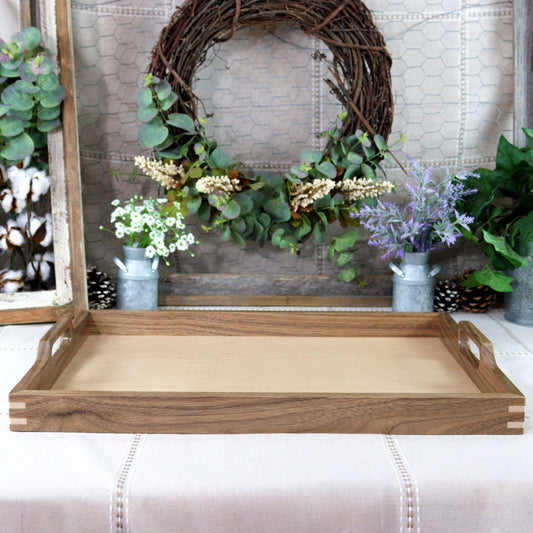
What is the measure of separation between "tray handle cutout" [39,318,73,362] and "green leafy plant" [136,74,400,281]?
0.35 meters

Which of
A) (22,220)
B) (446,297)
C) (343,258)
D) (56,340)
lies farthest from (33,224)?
(446,297)

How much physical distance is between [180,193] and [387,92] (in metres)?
0.46

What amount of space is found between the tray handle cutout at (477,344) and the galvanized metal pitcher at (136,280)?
2.07 ft

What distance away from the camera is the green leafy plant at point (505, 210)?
1.26 metres

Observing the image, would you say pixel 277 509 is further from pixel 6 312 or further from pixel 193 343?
pixel 6 312

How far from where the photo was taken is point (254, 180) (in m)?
1.32

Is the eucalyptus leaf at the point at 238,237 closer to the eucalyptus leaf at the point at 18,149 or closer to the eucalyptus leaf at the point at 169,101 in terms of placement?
the eucalyptus leaf at the point at 169,101

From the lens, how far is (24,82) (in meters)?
1.18

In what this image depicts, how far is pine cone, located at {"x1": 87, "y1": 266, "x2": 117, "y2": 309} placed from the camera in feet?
4.55

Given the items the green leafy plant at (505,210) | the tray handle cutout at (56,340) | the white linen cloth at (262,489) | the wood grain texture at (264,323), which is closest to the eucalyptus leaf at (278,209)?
the wood grain texture at (264,323)

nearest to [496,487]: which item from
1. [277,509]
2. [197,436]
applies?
[277,509]

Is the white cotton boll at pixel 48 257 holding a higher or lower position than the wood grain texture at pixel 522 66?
lower

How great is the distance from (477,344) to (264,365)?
337 mm

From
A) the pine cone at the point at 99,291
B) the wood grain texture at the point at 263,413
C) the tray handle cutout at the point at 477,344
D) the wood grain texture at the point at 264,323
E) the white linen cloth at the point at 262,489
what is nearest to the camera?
the white linen cloth at the point at 262,489
